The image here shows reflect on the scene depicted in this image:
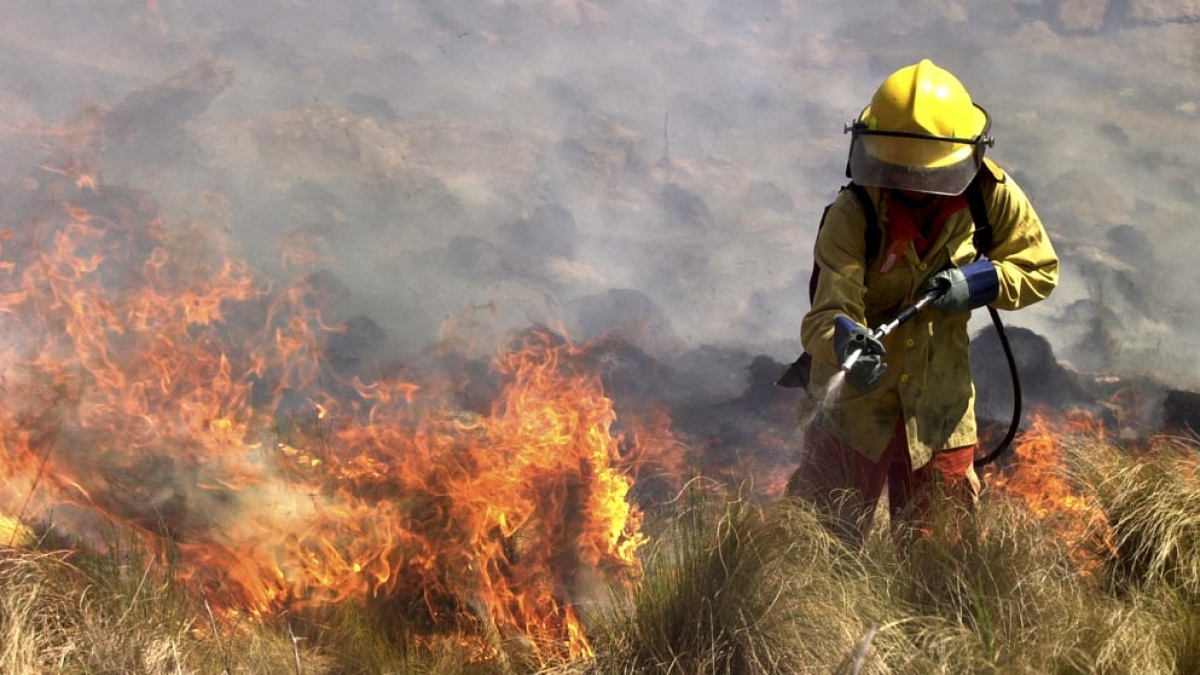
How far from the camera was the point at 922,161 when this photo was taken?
3096 millimetres

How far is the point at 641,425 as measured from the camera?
5.23m

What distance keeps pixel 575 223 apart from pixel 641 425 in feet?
4.07

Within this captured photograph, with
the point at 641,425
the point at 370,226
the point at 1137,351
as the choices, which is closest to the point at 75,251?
the point at 370,226

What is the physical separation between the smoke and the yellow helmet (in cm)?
255

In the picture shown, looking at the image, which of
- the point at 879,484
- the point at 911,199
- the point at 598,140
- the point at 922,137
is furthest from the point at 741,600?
the point at 598,140

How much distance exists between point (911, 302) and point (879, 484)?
0.64m

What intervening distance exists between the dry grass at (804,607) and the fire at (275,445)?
0.44 metres

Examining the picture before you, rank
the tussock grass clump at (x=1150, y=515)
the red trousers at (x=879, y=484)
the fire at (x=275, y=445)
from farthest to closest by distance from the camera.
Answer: the fire at (x=275, y=445) → the red trousers at (x=879, y=484) → the tussock grass clump at (x=1150, y=515)

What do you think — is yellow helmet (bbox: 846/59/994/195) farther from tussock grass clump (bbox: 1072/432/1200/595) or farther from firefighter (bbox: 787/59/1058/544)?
tussock grass clump (bbox: 1072/432/1200/595)

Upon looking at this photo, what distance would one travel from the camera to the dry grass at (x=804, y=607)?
2896 millimetres

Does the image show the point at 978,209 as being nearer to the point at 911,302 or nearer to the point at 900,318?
the point at 911,302

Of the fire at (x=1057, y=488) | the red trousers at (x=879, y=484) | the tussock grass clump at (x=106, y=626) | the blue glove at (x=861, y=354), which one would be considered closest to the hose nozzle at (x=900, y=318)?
the blue glove at (x=861, y=354)

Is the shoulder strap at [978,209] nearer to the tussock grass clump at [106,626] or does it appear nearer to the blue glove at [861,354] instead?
the blue glove at [861,354]

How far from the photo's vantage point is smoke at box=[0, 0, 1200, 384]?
5555 millimetres
